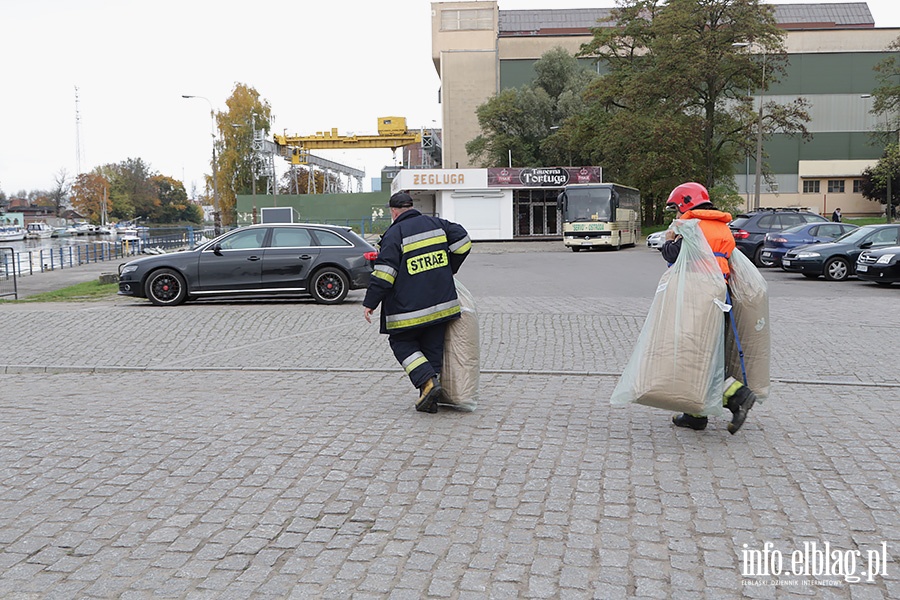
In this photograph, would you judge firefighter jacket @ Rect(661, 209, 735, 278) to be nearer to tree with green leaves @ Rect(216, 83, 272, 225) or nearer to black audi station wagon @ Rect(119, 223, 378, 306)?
black audi station wagon @ Rect(119, 223, 378, 306)

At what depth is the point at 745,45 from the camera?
47562mm

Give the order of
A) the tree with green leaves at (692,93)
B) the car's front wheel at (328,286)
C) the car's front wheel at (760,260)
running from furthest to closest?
the tree with green leaves at (692,93) → the car's front wheel at (760,260) → the car's front wheel at (328,286)

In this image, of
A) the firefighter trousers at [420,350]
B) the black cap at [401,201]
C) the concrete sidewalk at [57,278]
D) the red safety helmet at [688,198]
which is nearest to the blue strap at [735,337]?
the red safety helmet at [688,198]

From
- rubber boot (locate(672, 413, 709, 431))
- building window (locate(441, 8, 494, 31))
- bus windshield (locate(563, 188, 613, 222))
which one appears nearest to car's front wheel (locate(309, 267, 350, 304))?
rubber boot (locate(672, 413, 709, 431))

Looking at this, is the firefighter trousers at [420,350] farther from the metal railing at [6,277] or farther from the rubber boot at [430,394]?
the metal railing at [6,277]

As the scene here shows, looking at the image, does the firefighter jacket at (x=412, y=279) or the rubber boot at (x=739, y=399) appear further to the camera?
the firefighter jacket at (x=412, y=279)

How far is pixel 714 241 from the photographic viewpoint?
6.21 meters

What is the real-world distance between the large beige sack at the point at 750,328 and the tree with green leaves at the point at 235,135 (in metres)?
79.1

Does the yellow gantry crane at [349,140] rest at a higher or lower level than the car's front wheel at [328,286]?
higher

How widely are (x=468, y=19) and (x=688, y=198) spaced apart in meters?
84.4

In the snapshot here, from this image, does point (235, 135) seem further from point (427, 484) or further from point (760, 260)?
point (427, 484)

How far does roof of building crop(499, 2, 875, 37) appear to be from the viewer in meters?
93.4

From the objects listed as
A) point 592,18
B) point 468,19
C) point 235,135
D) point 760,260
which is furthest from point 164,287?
point 592,18

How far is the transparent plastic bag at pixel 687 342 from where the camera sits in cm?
595
